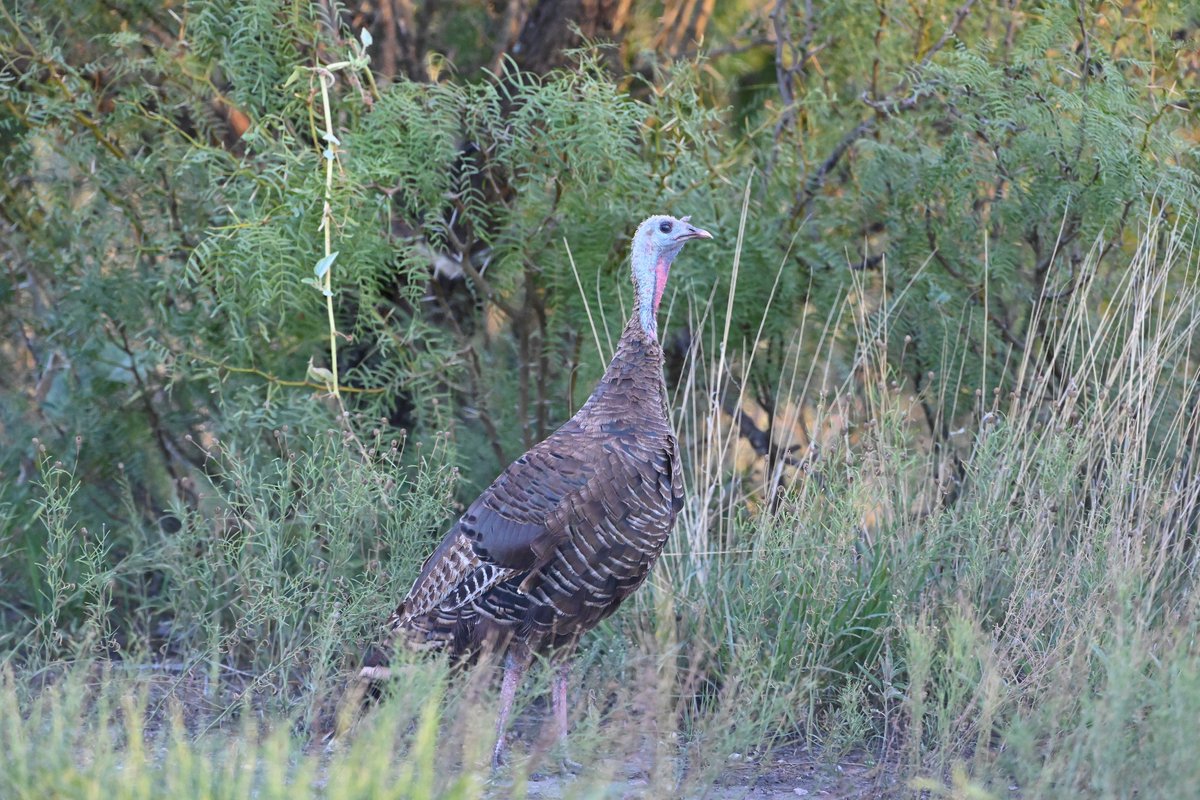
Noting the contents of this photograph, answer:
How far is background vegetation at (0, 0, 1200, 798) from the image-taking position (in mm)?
4207

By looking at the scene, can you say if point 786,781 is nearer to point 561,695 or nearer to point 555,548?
point 561,695

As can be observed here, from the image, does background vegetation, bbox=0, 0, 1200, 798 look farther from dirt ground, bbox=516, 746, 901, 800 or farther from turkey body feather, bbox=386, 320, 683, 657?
turkey body feather, bbox=386, 320, 683, 657

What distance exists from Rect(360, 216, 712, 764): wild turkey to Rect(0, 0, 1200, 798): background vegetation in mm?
259

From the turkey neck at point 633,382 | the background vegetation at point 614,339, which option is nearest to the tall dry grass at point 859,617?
the background vegetation at point 614,339

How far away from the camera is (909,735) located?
12.5ft

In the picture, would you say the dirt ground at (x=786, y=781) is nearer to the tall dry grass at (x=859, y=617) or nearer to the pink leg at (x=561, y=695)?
the tall dry grass at (x=859, y=617)

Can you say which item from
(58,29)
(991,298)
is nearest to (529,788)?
(991,298)

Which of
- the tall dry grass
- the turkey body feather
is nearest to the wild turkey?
the turkey body feather

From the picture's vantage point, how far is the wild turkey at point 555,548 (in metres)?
4.02

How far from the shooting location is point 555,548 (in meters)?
4.03

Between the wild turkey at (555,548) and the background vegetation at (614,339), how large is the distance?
259 mm

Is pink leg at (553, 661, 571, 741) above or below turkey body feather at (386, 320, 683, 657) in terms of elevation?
below

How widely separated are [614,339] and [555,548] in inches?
63.9

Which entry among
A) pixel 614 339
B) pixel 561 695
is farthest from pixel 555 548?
pixel 614 339
